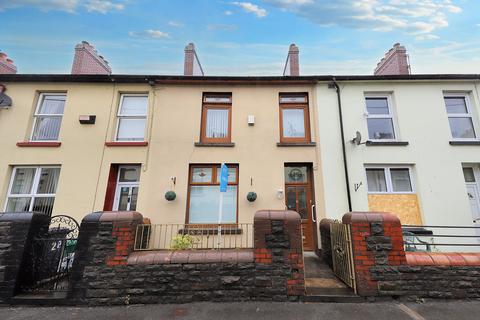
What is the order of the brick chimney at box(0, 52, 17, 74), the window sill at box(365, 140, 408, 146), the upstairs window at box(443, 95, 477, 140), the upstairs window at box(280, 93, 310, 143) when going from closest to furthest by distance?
the window sill at box(365, 140, 408, 146) → the upstairs window at box(443, 95, 477, 140) → the upstairs window at box(280, 93, 310, 143) → the brick chimney at box(0, 52, 17, 74)

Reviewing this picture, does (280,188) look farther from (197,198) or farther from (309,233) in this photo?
(197,198)

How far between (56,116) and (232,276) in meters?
8.15

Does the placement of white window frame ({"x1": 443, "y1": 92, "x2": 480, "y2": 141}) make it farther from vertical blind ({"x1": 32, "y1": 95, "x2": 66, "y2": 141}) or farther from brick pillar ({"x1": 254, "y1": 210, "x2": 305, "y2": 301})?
vertical blind ({"x1": 32, "y1": 95, "x2": 66, "y2": 141})

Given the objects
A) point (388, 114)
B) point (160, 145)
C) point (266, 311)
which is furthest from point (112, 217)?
point (388, 114)

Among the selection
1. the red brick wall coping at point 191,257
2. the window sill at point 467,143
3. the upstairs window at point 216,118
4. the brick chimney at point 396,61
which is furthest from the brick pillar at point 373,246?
the brick chimney at point 396,61

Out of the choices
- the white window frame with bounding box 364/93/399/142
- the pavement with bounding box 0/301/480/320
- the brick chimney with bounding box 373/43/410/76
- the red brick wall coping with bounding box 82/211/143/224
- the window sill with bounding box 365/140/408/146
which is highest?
the brick chimney with bounding box 373/43/410/76

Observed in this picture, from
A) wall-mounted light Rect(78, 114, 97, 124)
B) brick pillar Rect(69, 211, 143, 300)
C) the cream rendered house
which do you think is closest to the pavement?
brick pillar Rect(69, 211, 143, 300)

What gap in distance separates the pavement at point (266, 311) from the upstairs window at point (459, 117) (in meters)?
6.20

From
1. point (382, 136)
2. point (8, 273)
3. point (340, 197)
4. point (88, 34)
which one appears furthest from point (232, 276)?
point (88, 34)

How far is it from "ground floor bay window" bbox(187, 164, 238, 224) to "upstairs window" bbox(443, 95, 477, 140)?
25.1 feet

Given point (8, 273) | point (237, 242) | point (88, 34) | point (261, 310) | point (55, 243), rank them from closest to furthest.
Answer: point (261, 310) → point (8, 273) → point (55, 243) → point (237, 242) → point (88, 34)

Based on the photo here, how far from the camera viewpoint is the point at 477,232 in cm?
652

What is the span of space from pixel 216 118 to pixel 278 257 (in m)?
5.33

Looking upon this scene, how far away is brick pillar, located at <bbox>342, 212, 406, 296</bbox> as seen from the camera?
3605mm
